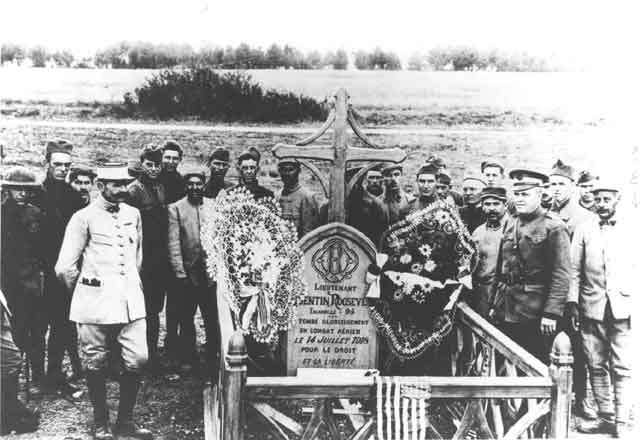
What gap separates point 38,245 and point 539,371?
159 inches

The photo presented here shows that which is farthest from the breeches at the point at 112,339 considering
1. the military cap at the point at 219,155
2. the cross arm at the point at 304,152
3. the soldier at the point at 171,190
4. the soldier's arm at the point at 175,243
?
the cross arm at the point at 304,152

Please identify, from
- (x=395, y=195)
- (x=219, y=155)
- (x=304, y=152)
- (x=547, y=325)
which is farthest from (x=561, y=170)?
(x=219, y=155)

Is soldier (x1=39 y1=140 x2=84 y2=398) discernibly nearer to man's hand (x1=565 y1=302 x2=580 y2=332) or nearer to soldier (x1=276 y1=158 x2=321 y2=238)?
soldier (x1=276 y1=158 x2=321 y2=238)

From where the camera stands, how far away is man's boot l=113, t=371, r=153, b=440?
5.23 meters

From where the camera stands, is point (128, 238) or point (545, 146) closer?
point (128, 238)

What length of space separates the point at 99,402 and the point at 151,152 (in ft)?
6.87

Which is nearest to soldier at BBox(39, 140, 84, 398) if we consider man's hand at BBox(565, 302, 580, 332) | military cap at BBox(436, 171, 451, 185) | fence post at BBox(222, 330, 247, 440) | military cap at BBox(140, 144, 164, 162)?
military cap at BBox(140, 144, 164, 162)

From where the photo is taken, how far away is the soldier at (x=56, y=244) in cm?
528

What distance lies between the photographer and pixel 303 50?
5.46 m

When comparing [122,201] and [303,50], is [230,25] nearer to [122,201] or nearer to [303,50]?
[303,50]

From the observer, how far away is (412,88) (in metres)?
5.62

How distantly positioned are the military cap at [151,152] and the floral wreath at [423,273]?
82.1 inches

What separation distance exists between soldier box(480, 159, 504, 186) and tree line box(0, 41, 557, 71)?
85 centimetres

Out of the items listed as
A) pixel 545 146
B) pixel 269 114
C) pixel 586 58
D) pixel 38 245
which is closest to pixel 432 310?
pixel 545 146
